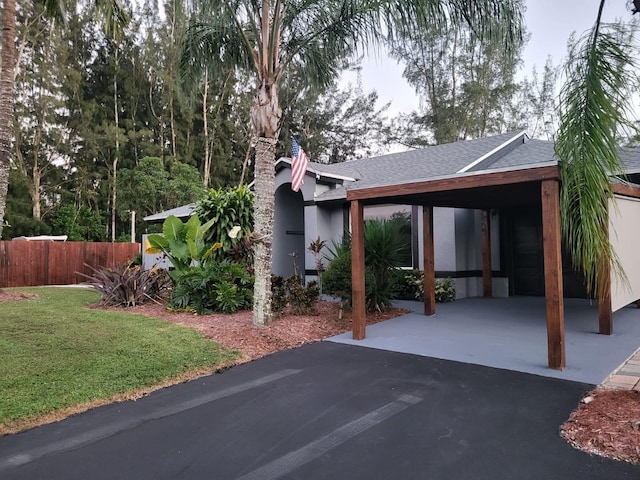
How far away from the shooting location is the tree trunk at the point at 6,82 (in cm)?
902

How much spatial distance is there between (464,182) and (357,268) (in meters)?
2.19

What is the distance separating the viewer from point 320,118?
106ft

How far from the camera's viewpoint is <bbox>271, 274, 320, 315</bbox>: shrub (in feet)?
28.2

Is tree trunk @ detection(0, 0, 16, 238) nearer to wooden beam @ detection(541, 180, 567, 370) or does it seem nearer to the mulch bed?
the mulch bed

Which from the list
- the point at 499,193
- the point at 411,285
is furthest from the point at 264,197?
the point at 411,285

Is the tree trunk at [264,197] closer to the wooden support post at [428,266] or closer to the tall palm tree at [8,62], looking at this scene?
the wooden support post at [428,266]

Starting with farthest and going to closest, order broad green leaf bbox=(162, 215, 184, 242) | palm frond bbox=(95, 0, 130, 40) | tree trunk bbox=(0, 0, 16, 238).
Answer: broad green leaf bbox=(162, 215, 184, 242), palm frond bbox=(95, 0, 130, 40), tree trunk bbox=(0, 0, 16, 238)

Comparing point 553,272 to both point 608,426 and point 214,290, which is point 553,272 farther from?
point 214,290

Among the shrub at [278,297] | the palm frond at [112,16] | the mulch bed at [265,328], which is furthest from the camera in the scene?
the palm frond at [112,16]

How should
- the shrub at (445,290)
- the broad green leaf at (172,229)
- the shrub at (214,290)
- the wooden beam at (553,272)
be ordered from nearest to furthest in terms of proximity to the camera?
the wooden beam at (553,272) → the shrub at (214,290) → the broad green leaf at (172,229) → the shrub at (445,290)

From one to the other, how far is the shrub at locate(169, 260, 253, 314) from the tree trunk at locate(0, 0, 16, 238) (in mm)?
4175

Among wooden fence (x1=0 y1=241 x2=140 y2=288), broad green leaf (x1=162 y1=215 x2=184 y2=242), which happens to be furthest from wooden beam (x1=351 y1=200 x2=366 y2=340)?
wooden fence (x1=0 y1=241 x2=140 y2=288)

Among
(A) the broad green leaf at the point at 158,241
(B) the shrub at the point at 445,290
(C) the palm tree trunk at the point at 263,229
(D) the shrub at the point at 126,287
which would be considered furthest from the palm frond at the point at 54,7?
(B) the shrub at the point at 445,290

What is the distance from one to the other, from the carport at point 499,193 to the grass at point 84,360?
2561 millimetres
